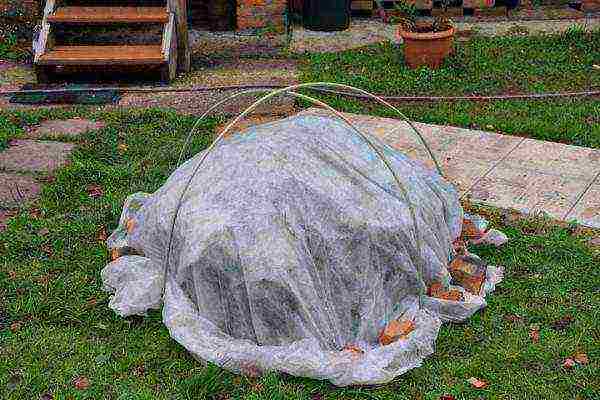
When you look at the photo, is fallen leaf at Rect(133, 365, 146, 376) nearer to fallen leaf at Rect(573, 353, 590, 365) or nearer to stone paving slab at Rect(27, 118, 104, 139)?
fallen leaf at Rect(573, 353, 590, 365)

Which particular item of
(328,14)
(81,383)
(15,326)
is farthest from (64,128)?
(328,14)

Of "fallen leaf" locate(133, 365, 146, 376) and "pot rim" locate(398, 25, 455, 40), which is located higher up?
"pot rim" locate(398, 25, 455, 40)

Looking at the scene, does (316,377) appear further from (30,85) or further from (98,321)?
(30,85)

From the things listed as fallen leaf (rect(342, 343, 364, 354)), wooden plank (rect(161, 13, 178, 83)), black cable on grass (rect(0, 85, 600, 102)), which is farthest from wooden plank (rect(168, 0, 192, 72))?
fallen leaf (rect(342, 343, 364, 354))

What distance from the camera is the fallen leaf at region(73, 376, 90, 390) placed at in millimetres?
3732

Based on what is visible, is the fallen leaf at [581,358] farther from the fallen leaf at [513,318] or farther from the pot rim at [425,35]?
the pot rim at [425,35]

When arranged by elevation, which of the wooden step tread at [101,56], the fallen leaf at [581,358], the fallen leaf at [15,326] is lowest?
the fallen leaf at [581,358]

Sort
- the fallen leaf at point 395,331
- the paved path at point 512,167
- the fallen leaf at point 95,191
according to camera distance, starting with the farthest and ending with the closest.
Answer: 1. the fallen leaf at point 95,191
2. the paved path at point 512,167
3. the fallen leaf at point 395,331

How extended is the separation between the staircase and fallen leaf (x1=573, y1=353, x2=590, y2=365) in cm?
535

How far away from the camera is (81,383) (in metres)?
3.76

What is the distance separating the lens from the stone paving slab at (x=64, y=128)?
261 inches

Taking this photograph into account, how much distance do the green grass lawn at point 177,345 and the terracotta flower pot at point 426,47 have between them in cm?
327

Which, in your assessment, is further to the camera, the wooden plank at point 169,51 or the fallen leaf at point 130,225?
the wooden plank at point 169,51

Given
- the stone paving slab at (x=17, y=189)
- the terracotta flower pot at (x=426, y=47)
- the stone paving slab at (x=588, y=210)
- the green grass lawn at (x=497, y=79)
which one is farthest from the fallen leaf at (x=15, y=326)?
the terracotta flower pot at (x=426, y=47)
